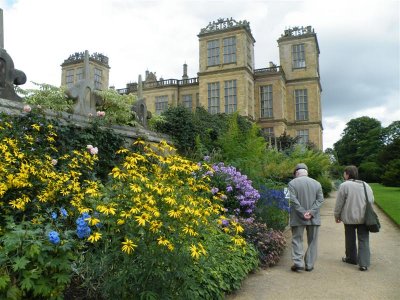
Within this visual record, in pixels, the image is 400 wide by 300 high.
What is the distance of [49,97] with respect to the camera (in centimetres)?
894

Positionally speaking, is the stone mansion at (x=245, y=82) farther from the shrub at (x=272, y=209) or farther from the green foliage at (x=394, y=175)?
the shrub at (x=272, y=209)

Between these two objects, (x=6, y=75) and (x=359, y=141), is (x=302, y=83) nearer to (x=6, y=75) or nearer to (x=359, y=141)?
(x=359, y=141)

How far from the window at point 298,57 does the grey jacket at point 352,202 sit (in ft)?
107

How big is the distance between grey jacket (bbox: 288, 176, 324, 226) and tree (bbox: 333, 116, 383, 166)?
1859 inches

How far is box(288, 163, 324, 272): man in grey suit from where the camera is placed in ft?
19.3

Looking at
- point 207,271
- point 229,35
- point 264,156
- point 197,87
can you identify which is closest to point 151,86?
point 197,87

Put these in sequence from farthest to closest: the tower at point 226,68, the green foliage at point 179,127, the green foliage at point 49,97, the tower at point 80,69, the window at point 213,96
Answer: the tower at point 80,69
the window at point 213,96
the tower at point 226,68
the green foliage at point 179,127
the green foliage at point 49,97

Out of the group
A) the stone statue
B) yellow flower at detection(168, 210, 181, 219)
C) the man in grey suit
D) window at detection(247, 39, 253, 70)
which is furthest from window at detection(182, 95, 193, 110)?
yellow flower at detection(168, 210, 181, 219)

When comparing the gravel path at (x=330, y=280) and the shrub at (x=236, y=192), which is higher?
the shrub at (x=236, y=192)

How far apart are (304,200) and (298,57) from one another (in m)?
33.5

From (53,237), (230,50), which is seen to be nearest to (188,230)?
(53,237)

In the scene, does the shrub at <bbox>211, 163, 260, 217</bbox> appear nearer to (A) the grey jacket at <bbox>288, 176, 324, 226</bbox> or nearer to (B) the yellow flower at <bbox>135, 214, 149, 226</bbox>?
(A) the grey jacket at <bbox>288, 176, 324, 226</bbox>

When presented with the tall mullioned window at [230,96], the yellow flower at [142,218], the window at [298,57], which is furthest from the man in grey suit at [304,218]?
the window at [298,57]

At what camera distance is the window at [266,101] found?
34.7 m
